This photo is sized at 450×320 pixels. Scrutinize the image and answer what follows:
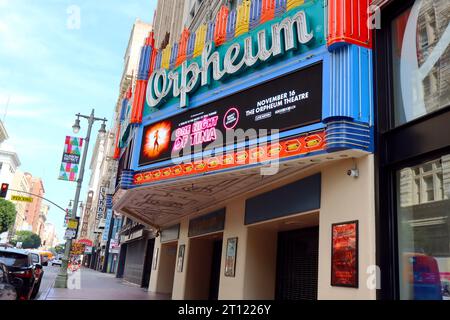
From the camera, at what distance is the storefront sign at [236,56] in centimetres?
1106

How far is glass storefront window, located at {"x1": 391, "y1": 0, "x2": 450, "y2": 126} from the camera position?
8297 mm

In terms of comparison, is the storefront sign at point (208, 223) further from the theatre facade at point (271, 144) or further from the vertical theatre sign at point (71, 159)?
the vertical theatre sign at point (71, 159)

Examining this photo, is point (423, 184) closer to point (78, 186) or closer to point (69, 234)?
point (69, 234)

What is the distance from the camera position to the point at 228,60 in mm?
13391

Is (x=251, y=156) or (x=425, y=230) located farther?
(x=251, y=156)

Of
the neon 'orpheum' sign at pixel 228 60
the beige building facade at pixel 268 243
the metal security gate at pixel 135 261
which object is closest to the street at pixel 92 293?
the beige building facade at pixel 268 243

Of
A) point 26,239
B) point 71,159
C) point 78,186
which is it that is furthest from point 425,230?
point 26,239

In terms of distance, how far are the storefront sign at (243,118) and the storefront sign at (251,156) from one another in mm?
420

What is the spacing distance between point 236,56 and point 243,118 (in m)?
2.13

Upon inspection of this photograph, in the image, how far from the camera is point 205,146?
13289 millimetres

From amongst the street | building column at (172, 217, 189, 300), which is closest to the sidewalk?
the street

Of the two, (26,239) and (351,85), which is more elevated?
(26,239)

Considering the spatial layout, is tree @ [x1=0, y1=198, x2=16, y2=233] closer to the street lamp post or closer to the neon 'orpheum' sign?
the street lamp post
